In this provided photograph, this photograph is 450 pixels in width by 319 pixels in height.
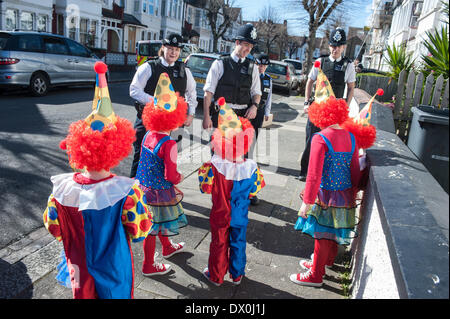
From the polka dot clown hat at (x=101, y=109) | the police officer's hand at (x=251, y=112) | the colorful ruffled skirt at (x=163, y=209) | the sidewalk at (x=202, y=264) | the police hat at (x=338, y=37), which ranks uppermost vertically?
the police hat at (x=338, y=37)

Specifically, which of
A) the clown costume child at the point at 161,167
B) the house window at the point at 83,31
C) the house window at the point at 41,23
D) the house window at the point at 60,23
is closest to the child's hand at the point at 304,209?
the clown costume child at the point at 161,167

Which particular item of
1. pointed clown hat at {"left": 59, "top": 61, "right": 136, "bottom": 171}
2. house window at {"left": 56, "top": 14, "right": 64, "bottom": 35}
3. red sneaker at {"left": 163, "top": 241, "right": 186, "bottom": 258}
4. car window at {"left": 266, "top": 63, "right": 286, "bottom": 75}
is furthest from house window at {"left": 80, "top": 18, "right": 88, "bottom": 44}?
pointed clown hat at {"left": 59, "top": 61, "right": 136, "bottom": 171}

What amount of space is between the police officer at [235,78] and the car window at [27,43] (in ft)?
30.0

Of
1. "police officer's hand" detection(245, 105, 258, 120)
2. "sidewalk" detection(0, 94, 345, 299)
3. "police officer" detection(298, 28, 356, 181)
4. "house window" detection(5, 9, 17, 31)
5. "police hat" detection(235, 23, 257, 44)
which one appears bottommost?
"sidewalk" detection(0, 94, 345, 299)

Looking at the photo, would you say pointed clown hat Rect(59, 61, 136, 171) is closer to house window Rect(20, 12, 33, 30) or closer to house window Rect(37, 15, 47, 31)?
house window Rect(20, 12, 33, 30)

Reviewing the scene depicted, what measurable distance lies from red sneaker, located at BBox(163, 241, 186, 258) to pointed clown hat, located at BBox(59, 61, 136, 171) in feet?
5.00

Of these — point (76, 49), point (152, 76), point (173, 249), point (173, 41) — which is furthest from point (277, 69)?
point (173, 249)

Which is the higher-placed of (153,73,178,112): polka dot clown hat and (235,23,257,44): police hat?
(235,23,257,44): police hat

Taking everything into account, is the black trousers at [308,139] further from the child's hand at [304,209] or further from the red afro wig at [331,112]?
the child's hand at [304,209]

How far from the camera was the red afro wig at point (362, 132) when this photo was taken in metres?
2.89

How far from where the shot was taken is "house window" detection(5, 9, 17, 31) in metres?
18.2
